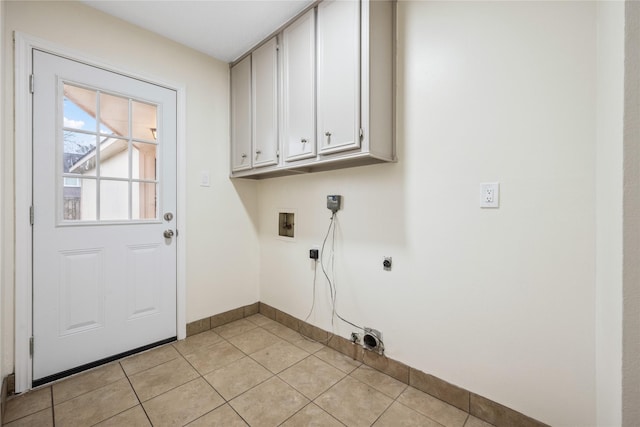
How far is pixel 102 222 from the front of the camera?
1808 mm

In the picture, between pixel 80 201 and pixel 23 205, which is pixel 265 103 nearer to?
pixel 80 201

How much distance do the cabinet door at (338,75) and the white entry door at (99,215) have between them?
1.28 metres

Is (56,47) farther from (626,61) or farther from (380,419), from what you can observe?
(380,419)

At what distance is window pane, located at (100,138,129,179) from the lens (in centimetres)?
182

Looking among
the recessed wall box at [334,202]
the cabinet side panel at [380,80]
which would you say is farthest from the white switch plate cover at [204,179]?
the cabinet side panel at [380,80]

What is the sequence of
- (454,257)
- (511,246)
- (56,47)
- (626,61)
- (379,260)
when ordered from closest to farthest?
(626,61), (511,246), (454,257), (56,47), (379,260)

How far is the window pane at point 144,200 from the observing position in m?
1.96

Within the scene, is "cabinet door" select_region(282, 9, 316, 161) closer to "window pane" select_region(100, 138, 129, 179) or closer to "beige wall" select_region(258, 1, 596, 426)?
"beige wall" select_region(258, 1, 596, 426)

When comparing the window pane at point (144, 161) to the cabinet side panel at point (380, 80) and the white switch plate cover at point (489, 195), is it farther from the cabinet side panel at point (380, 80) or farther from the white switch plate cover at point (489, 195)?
the white switch plate cover at point (489, 195)

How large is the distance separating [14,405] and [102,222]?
3.43 feet

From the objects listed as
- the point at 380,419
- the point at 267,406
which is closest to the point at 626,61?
the point at 380,419

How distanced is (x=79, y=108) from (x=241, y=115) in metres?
1.06

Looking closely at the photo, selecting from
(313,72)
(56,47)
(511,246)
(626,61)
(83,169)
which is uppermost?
(56,47)

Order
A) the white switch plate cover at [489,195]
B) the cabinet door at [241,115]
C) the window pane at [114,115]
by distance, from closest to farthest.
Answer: the white switch plate cover at [489,195]
the window pane at [114,115]
the cabinet door at [241,115]
